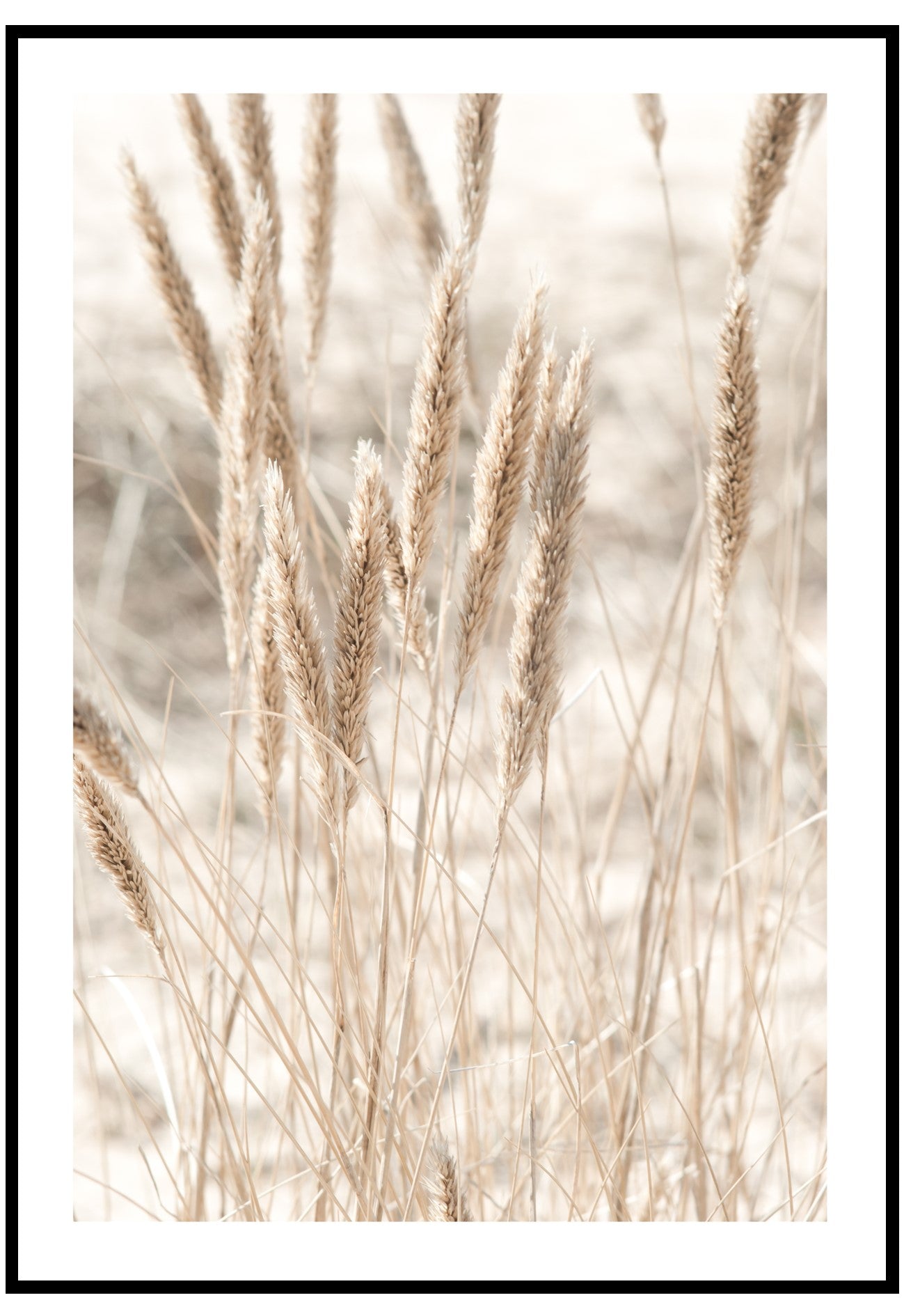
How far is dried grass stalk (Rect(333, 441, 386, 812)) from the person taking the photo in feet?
1.53

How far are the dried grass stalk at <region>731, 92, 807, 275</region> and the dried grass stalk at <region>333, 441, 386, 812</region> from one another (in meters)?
0.35

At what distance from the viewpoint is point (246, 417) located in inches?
21.4

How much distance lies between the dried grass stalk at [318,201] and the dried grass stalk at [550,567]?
276 millimetres

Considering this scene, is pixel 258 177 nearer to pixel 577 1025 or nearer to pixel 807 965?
pixel 577 1025

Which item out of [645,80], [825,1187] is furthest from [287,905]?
[645,80]

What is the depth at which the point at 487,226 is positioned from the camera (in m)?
1.87

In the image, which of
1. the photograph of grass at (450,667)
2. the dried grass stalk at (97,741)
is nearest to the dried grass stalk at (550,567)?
the photograph of grass at (450,667)

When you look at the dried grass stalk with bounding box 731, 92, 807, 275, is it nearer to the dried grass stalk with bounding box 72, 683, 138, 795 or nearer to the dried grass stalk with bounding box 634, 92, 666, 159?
the dried grass stalk with bounding box 634, 92, 666, 159

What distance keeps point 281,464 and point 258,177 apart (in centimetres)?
20

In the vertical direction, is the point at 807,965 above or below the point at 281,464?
below

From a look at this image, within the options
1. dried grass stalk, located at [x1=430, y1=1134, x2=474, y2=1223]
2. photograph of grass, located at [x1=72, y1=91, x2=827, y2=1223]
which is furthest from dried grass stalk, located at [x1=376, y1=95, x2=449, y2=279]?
dried grass stalk, located at [x1=430, y1=1134, x2=474, y2=1223]

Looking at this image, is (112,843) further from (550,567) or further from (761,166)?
(761,166)

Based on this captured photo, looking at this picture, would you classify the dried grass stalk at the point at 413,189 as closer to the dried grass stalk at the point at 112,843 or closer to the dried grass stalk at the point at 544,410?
the dried grass stalk at the point at 544,410

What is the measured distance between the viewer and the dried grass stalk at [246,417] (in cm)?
53
